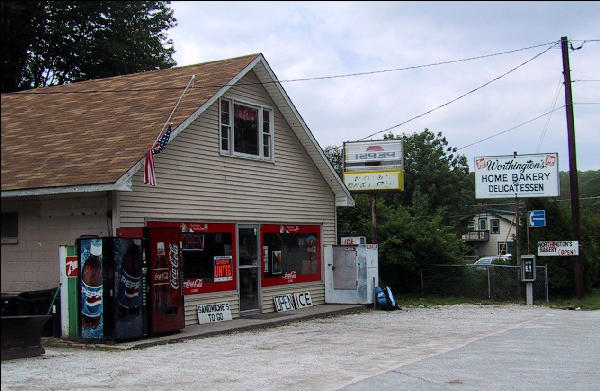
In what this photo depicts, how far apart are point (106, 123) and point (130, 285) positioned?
14.9 ft

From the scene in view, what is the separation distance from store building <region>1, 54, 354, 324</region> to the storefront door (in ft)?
0.13

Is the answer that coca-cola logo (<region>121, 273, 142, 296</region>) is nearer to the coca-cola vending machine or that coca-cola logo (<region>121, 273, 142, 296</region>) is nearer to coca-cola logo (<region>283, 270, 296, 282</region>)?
the coca-cola vending machine

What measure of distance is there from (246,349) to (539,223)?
13.6m

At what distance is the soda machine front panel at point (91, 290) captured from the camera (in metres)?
11.9

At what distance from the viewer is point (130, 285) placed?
12094mm

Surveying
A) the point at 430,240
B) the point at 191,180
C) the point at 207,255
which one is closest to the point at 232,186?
the point at 191,180

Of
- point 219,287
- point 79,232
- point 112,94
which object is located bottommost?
point 219,287

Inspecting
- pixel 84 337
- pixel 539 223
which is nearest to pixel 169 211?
pixel 84 337

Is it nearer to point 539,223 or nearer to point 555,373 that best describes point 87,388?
point 555,373

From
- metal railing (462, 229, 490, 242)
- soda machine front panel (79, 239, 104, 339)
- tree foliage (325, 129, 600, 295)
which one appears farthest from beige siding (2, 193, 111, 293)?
metal railing (462, 229, 490, 242)

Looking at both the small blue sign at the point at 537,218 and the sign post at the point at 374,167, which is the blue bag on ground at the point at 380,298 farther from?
the small blue sign at the point at 537,218

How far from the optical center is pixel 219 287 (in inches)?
624

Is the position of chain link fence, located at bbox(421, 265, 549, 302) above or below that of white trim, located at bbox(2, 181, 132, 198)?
below

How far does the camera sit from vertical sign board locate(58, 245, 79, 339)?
1232cm
